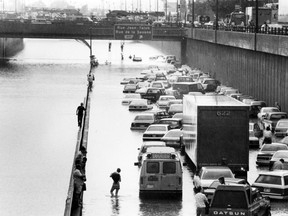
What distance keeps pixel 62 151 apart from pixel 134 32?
253ft

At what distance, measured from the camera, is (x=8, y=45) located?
641ft

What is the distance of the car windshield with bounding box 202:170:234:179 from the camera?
1391 inches

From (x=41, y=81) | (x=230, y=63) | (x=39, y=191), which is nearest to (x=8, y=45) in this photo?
(x=41, y=81)

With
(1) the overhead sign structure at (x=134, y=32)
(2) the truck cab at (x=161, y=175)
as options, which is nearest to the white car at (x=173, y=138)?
(2) the truck cab at (x=161, y=175)

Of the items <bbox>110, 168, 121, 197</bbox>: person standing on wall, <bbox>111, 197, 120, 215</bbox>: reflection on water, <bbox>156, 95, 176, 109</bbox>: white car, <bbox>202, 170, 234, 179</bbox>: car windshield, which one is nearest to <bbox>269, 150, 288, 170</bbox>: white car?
<bbox>202, 170, 234, 179</bbox>: car windshield

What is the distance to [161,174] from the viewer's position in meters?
34.8

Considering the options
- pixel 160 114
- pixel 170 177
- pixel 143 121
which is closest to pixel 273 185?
pixel 170 177

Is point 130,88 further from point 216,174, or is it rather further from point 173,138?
point 216,174

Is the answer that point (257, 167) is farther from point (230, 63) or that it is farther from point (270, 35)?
point (230, 63)

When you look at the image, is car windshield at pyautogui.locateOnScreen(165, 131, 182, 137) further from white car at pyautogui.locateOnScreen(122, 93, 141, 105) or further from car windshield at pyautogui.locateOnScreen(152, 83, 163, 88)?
car windshield at pyautogui.locateOnScreen(152, 83, 163, 88)

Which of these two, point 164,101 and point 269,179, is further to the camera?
point 164,101

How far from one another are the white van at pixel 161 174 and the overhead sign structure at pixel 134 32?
330ft

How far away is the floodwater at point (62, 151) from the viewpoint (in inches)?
1376

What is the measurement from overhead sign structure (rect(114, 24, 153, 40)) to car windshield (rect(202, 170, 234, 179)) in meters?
100
